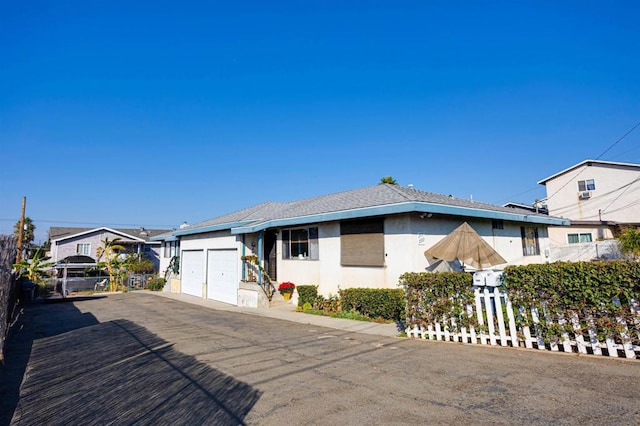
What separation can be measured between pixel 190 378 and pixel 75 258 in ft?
102

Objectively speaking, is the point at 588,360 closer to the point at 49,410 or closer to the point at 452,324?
the point at 452,324

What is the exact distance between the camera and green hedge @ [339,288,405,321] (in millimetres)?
10438

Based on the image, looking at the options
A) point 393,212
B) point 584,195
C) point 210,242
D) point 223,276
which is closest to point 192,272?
point 210,242

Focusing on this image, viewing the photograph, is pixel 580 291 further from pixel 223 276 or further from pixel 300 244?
pixel 223 276

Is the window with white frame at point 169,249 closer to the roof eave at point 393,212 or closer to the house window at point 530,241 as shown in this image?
the roof eave at point 393,212

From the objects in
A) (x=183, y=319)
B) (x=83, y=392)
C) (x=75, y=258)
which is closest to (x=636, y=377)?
(x=83, y=392)

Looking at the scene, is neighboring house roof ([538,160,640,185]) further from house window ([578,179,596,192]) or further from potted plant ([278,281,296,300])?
potted plant ([278,281,296,300])

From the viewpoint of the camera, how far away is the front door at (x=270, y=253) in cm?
1599

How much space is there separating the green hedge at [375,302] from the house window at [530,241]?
30.4 feet

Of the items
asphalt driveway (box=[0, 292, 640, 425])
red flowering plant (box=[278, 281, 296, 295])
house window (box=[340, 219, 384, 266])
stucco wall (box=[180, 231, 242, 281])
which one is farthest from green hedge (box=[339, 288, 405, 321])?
stucco wall (box=[180, 231, 242, 281])

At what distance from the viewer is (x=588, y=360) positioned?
19.4ft

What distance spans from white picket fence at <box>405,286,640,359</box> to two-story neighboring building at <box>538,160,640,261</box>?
1823 cm

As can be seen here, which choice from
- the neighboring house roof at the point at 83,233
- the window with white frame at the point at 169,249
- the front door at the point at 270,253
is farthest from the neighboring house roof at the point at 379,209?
the neighboring house roof at the point at 83,233

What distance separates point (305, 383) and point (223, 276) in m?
12.7
